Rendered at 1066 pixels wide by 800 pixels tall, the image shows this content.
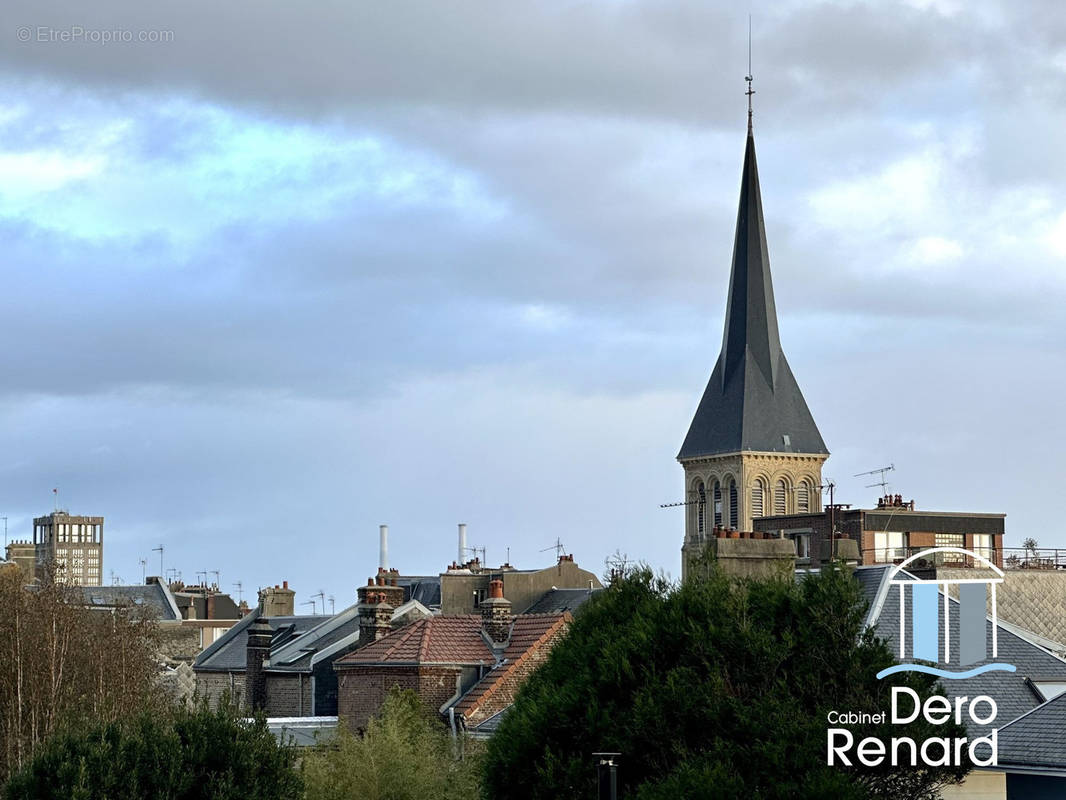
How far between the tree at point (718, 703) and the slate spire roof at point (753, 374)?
378 feet

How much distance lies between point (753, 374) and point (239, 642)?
→ 260 feet

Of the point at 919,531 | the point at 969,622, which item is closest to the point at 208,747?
Answer: the point at 969,622

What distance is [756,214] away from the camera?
14275cm

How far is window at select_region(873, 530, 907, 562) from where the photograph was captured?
3123 inches

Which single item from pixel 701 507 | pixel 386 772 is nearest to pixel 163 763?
pixel 386 772

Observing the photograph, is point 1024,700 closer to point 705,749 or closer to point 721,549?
point 721,549

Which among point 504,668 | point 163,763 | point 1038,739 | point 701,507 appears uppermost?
point 701,507

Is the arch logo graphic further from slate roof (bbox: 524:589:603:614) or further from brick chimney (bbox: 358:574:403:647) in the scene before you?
slate roof (bbox: 524:589:603:614)

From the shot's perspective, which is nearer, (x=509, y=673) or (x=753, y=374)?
(x=509, y=673)

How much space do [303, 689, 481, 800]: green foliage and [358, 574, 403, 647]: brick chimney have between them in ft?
41.5

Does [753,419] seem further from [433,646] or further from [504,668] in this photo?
[504,668]

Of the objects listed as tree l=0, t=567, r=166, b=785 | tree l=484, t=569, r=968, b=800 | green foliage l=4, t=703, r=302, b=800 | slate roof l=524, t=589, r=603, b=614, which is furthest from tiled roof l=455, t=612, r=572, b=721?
slate roof l=524, t=589, r=603, b=614

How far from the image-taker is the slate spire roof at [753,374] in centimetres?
14088

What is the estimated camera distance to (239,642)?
225 feet
